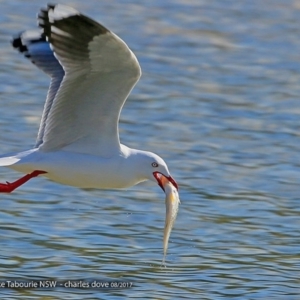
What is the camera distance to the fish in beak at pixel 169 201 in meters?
7.55

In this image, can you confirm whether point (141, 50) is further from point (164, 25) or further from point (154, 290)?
point (154, 290)

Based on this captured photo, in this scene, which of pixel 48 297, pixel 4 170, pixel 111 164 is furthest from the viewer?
pixel 4 170

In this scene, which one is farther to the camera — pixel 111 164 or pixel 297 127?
pixel 297 127

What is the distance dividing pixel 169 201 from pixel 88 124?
0.82m

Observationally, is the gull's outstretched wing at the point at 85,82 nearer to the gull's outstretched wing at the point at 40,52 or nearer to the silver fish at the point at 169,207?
the silver fish at the point at 169,207

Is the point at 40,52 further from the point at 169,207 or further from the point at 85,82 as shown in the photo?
the point at 169,207

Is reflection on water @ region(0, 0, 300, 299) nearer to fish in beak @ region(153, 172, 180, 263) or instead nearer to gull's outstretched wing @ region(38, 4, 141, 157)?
fish in beak @ region(153, 172, 180, 263)

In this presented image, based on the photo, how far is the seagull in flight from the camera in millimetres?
7297

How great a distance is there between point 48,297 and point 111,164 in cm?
107

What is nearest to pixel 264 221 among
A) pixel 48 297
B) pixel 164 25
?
Result: pixel 48 297

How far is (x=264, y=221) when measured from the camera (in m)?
9.11

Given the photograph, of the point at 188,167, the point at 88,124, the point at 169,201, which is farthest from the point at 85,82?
the point at 188,167

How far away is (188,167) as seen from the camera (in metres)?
10.4

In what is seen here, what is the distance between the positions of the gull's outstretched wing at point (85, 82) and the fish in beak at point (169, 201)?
1.25 feet
